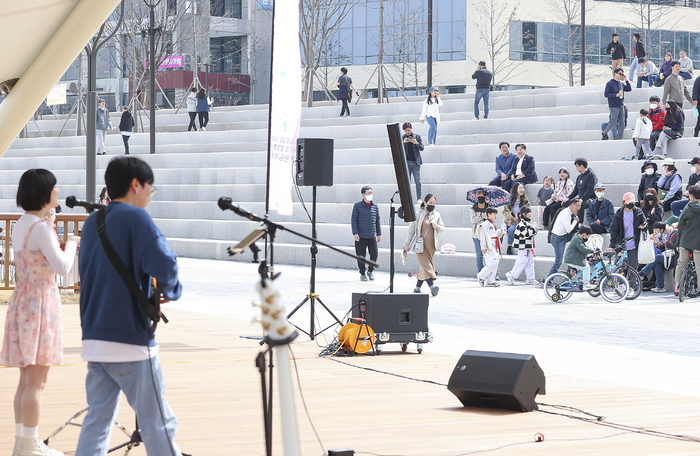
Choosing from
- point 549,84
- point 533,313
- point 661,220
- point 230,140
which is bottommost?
A: point 533,313

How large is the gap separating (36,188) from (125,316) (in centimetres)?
156

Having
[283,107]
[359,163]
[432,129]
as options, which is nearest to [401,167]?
[283,107]

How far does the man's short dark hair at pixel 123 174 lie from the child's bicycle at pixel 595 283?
486 inches

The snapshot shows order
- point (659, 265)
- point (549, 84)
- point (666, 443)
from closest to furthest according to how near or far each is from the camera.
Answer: point (666, 443)
point (659, 265)
point (549, 84)

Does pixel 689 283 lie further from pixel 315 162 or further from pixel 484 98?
pixel 484 98

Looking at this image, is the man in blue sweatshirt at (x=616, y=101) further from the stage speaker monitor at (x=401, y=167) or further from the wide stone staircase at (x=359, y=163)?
the stage speaker monitor at (x=401, y=167)

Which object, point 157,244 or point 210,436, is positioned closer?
point 157,244

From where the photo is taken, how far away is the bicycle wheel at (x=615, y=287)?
15.9 m

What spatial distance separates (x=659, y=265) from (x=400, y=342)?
27.5 ft

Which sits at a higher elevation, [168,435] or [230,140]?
[230,140]

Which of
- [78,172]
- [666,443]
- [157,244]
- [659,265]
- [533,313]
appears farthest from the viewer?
[78,172]

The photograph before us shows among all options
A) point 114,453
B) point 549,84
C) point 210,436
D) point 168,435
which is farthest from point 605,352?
point 549,84

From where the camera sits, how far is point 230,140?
31047 millimetres

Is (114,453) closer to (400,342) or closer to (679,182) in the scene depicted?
(400,342)
